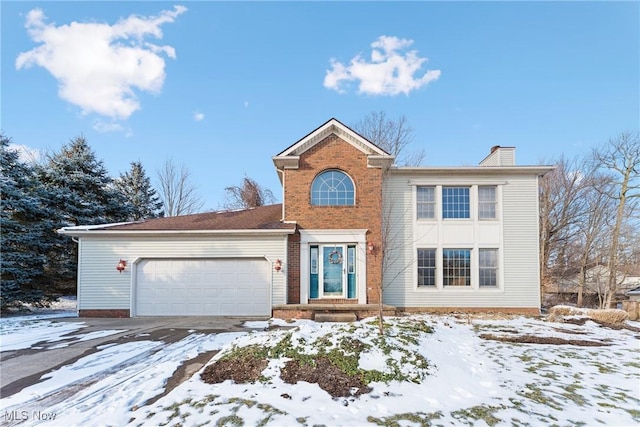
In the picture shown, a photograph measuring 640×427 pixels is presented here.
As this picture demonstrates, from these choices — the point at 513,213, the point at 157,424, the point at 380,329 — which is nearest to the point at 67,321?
the point at 157,424

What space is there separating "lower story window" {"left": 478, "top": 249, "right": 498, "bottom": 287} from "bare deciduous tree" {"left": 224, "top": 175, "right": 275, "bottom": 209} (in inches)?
655

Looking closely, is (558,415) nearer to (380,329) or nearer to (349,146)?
(380,329)

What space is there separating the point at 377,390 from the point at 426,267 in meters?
8.07

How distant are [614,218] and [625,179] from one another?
227 cm

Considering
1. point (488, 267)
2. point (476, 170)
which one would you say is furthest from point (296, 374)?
point (476, 170)

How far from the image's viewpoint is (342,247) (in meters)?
12.0

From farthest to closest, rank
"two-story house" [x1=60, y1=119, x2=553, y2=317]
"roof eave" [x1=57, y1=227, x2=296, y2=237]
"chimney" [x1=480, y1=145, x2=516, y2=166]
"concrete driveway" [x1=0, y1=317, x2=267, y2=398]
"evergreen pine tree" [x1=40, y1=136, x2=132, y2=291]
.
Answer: "evergreen pine tree" [x1=40, y1=136, x2=132, y2=291]
"chimney" [x1=480, y1=145, x2=516, y2=166]
"two-story house" [x1=60, y1=119, x2=553, y2=317]
"roof eave" [x1=57, y1=227, x2=296, y2=237]
"concrete driveway" [x1=0, y1=317, x2=267, y2=398]

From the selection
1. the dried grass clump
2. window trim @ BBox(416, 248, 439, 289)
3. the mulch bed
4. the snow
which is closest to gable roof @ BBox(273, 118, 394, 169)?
window trim @ BBox(416, 248, 439, 289)

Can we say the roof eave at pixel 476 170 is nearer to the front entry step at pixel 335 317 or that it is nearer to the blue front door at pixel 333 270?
the blue front door at pixel 333 270

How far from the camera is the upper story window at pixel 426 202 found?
1242cm

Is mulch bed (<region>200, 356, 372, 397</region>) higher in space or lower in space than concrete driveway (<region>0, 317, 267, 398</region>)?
higher

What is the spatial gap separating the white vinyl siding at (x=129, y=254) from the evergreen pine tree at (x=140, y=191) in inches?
538

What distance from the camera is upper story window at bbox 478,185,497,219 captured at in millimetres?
12383

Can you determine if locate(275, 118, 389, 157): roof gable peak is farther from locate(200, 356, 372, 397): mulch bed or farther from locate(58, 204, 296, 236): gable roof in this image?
locate(200, 356, 372, 397): mulch bed
